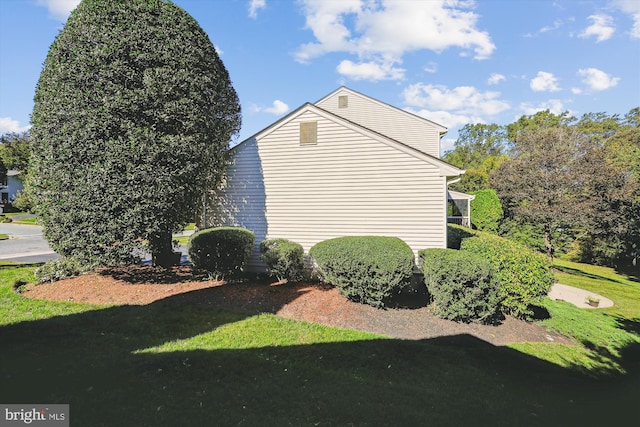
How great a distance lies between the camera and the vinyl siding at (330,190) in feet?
26.4

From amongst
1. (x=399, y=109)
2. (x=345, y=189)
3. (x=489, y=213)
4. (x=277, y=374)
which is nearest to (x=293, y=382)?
(x=277, y=374)

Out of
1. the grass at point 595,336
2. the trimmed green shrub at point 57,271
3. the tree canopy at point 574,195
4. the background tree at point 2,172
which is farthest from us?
the background tree at point 2,172

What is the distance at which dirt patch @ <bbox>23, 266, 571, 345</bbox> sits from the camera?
5.94 meters

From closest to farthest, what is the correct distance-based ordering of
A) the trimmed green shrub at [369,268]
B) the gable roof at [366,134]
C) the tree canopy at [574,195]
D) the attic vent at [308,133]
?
the trimmed green shrub at [369,268] → the gable roof at [366,134] → the attic vent at [308,133] → the tree canopy at [574,195]

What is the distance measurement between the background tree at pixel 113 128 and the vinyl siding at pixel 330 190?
242 centimetres

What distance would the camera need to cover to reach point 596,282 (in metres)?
12.6

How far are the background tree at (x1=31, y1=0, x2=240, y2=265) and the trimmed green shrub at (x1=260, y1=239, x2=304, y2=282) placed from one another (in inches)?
109

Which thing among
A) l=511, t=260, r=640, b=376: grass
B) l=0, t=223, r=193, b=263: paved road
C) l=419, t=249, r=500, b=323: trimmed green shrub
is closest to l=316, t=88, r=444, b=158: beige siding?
l=511, t=260, r=640, b=376: grass

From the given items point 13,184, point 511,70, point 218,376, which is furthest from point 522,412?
point 13,184

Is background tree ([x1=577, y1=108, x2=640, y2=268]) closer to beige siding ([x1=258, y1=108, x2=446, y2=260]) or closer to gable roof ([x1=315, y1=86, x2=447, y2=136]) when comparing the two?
gable roof ([x1=315, y1=86, x2=447, y2=136])

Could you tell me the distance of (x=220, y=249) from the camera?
27.4 feet

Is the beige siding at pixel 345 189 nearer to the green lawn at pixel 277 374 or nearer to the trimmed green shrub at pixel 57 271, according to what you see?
the green lawn at pixel 277 374

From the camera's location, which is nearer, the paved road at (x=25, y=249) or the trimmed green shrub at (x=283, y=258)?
the trimmed green shrub at (x=283, y=258)

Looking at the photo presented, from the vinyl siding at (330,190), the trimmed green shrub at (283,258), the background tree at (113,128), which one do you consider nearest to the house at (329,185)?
the vinyl siding at (330,190)
